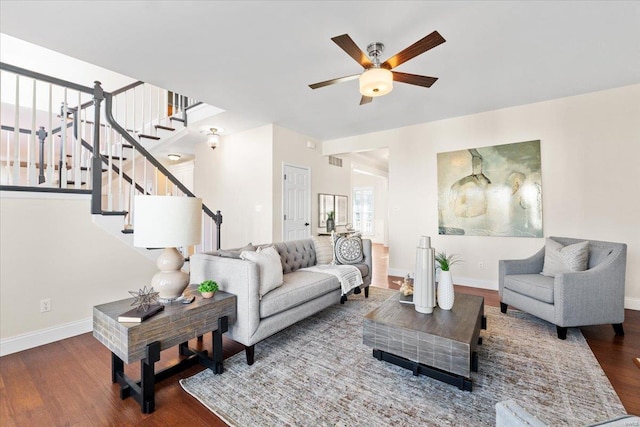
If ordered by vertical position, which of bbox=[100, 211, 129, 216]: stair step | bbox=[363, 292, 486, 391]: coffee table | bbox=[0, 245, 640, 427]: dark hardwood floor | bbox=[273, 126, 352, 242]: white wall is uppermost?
bbox=[273, 126, 352, 242]: white wall

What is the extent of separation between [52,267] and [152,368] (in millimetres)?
1888

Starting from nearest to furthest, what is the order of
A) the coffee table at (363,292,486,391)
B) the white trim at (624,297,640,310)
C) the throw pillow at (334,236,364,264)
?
the coffee table at (363,292,486,391) → the white trim at (624,297,640,310) → the throw pillow at (334,236,364,264)

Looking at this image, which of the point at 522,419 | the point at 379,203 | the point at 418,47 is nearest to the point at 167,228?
the point at 522,419

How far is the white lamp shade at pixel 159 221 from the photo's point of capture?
6.18ft

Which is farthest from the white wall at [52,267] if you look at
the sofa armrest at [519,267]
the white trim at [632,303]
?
the white trim at [632,303]

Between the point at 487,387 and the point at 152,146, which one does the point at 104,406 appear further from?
the point at 152,146

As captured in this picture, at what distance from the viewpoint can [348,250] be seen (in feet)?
12.4

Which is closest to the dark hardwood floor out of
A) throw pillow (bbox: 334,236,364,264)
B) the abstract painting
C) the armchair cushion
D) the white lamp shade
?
the armchair cushion

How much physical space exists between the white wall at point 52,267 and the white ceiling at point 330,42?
61.9 inches

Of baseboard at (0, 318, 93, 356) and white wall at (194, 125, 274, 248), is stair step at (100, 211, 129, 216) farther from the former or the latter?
white wall at (194, 125, 274, 248)

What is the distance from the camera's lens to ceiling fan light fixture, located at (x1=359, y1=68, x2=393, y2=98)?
2.46 metres

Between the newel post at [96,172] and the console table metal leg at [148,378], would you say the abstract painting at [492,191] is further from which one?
the newel post at [96,172]

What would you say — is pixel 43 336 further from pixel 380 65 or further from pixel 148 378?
pixel 380 65

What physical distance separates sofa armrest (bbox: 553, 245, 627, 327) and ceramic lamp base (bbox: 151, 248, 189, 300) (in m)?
Result: 3.28
